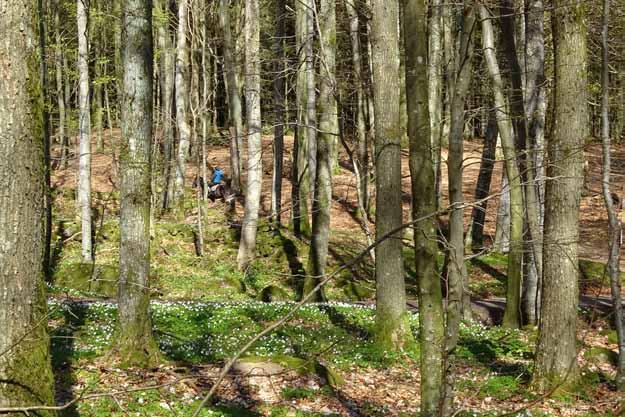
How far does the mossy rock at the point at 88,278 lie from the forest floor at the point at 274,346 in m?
0.04

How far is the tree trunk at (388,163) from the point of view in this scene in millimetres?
11539

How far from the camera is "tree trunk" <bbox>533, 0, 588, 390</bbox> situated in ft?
32.4

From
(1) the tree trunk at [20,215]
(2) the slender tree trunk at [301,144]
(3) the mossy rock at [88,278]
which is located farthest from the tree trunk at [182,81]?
(1) the tree trunk at [20,215]

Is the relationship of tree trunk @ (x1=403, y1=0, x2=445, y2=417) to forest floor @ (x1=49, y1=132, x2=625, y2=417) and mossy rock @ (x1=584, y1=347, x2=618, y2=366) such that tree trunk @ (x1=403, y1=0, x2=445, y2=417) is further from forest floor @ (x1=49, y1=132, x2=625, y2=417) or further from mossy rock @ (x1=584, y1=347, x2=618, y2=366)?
mossy rock @ (x1=584, y1=347, x2=618, y2=366)

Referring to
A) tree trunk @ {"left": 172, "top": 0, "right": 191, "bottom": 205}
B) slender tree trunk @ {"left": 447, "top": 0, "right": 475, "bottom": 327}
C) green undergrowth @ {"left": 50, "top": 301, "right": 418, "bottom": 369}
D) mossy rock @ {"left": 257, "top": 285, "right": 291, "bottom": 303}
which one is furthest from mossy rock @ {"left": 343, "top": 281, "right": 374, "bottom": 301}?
tree trunk @ {"left": 172, "top": 0, "right": 191, "bottom": 205}

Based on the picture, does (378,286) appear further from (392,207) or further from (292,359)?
(292,359)

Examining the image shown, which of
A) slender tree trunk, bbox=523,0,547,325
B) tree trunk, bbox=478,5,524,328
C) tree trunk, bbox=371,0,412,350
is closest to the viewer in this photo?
tree trunk, bbox=371,0,412,350

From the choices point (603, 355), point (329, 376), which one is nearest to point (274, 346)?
point (329, 376)

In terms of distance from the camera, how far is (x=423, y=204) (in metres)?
5.84

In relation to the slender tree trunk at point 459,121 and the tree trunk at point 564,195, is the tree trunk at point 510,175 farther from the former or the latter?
the tree trunk at point 564,195

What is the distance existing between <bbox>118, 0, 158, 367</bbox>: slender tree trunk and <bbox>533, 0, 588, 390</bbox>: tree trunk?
6274 mm

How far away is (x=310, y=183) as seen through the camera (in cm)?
2230

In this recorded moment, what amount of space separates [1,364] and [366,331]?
389 inches

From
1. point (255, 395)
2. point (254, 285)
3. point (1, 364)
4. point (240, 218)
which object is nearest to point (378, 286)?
point (255, 395)
